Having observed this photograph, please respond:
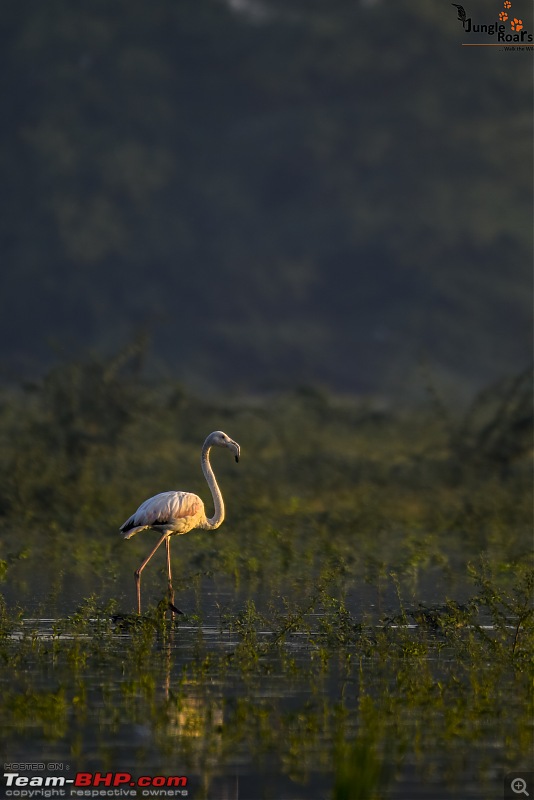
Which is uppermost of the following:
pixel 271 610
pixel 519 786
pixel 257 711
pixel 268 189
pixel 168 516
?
pixel 268 189

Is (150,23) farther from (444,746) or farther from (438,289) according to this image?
(444,746)

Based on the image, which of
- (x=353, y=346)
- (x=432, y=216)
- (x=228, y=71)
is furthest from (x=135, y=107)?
(x=353, y=346)

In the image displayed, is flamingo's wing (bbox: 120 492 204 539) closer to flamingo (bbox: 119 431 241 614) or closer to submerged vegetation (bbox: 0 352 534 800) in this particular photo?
flamingo (bbox: 119 431 241 614)

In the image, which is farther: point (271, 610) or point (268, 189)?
point (268, 189)

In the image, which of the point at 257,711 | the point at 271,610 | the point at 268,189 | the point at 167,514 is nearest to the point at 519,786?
the point at 257,711

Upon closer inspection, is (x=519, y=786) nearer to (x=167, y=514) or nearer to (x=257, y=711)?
(x=257, y=711)

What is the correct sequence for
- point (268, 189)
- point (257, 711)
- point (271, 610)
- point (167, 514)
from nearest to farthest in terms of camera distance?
point (257, 711) < point (271, 610) < point (167, 514) < point (268, 189)

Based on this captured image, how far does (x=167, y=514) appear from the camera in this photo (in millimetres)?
13867

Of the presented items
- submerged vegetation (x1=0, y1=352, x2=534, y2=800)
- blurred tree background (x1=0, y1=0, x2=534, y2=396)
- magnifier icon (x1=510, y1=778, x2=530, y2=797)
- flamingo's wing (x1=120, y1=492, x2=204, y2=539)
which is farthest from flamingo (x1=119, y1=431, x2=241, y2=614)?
blurred tree background (x1=0, y1=0, x2=534, y2=396)

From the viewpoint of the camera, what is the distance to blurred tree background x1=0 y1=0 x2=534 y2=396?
92.1 meters

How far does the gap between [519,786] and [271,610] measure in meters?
5.06

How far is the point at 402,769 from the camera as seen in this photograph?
788 centimetres

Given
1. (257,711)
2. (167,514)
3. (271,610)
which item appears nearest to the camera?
(257,711)

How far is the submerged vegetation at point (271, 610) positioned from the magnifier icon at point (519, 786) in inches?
4.5
